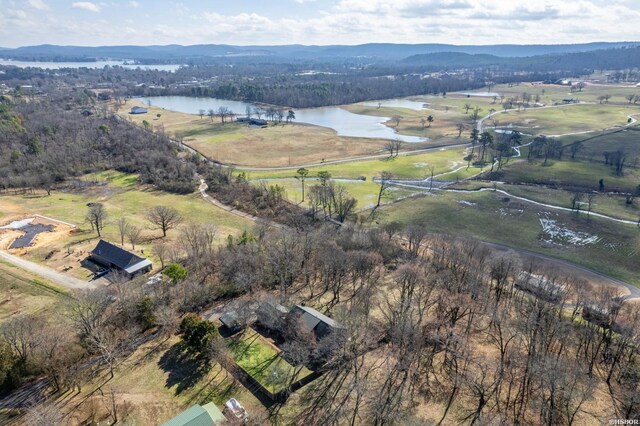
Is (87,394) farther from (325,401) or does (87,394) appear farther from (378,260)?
(378,260)

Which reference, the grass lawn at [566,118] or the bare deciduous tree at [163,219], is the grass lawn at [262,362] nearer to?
the bare deciduous tree at [163,219]

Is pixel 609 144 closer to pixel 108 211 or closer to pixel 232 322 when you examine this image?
pixel 232 322

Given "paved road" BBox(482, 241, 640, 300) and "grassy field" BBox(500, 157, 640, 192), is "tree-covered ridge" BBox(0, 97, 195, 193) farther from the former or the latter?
"grassy field" BBox(500, 157, 640, 192)

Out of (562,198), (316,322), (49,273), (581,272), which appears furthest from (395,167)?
(49,273)

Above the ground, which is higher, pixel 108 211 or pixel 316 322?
pixel 316 322

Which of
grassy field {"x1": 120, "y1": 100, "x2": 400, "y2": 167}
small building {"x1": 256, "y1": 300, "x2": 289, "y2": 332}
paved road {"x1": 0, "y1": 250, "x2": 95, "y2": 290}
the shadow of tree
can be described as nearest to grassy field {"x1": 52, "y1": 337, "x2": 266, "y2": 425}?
the shadow of tree

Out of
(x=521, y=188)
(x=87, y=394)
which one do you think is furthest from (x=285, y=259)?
(x=521, y=188)

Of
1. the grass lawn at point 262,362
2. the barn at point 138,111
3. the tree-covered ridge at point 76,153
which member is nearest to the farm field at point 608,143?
the tree-covered ridge at point 76,153

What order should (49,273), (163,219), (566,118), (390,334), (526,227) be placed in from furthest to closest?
(566,118)
(526,227)
(163,219)
(49,273)
(390,334)
